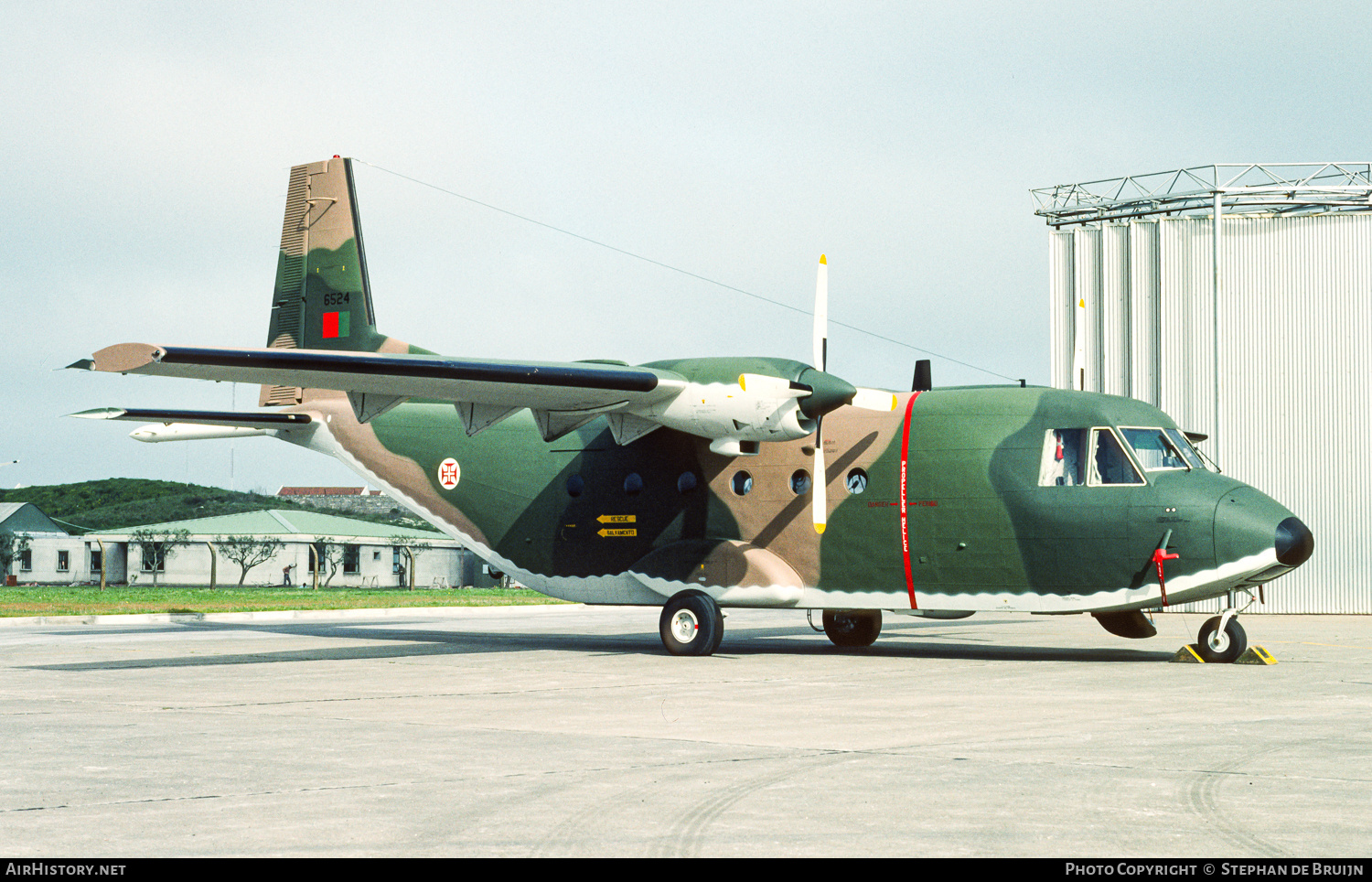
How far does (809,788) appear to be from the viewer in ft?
23.1

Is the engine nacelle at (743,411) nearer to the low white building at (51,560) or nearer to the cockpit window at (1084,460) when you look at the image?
the cockpit window at (1084,460)

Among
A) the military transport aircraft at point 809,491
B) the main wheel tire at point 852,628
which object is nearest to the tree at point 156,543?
the military transport aircraft at point 809,491

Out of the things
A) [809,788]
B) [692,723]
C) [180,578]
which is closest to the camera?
[809,788]

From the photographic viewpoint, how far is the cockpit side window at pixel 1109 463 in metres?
16.4

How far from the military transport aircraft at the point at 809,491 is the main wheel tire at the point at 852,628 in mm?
32

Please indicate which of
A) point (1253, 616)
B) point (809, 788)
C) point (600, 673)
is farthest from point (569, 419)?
point (1253, 616)

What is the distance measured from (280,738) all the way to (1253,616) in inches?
1218

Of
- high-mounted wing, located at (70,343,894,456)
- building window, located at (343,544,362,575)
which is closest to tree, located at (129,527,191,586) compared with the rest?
building window, located at (343,544,362,575)

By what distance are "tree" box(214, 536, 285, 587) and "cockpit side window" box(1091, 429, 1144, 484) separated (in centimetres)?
5668

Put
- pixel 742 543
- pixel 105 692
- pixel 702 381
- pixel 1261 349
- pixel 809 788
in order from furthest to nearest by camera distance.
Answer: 1. pixel 1261 349
2. pixel 742 543
3. pixel 702 381
4. pixel 105 692
5. pixel 809 788

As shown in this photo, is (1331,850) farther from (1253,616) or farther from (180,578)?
(180,578)

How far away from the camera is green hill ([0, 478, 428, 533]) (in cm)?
10538

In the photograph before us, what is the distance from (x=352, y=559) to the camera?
2849 inches

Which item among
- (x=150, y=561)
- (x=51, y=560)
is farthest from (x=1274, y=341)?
(x=51, y=560)
